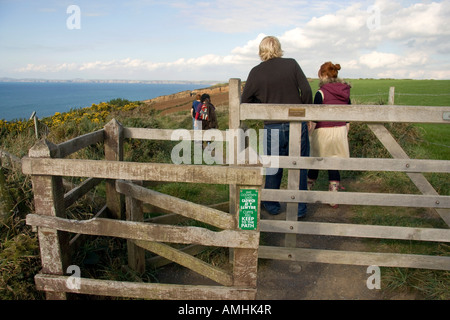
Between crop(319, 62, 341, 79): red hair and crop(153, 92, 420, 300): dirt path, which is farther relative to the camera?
crop(319, 62, 341, 79): red hair

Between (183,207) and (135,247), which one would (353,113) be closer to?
(183,207)

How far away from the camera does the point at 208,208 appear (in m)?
2.56

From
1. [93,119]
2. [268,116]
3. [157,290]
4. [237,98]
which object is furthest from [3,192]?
[93,119]

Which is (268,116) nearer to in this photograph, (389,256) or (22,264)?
(389,256)

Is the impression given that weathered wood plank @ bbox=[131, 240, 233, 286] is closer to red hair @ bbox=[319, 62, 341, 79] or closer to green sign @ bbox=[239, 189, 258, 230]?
green sign @ bbox=[239, 189, 258, 230]

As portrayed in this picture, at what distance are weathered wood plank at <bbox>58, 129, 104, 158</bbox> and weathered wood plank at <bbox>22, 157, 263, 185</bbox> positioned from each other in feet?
0.83

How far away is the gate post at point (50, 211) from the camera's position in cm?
267

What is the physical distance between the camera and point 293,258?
3.83 metres

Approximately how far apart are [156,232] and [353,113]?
2.11m

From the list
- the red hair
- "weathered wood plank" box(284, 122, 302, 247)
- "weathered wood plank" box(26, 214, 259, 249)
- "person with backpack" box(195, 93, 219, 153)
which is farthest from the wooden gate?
"person with backpack" box(195, 93, 219, 153)

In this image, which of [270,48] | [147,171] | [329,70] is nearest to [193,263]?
[147,171]

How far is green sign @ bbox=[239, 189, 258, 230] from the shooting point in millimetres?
2418

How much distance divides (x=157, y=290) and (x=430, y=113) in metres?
2.87

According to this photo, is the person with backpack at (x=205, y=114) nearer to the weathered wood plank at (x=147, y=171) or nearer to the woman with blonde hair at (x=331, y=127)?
the woman with blonde hair at (x=331, y=127)
